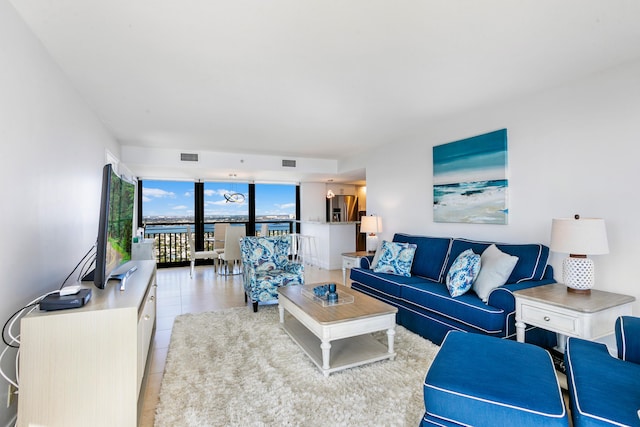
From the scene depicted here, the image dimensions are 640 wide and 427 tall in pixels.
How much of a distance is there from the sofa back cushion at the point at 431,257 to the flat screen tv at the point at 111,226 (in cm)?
314

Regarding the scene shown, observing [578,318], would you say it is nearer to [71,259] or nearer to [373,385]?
[373,385]

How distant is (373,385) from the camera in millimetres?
2186

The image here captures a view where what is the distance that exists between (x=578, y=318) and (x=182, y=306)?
13.5 feet

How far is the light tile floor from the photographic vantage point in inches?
88.5

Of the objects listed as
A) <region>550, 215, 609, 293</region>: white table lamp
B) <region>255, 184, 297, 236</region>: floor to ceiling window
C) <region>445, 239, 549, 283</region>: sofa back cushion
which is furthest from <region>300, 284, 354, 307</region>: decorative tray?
<region>255, 184, 297, 236</region>: floor to ceiling window

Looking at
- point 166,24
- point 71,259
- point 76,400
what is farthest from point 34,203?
point 166,24

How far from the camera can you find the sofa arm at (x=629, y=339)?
161 cm

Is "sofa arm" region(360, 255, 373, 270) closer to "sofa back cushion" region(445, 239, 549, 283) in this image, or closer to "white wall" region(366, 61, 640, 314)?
"white wall" region(366, 61, 640, 314)

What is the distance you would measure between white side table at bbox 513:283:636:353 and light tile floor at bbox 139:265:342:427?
2650 mm

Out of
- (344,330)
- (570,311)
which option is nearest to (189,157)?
(344,330)

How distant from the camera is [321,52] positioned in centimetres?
223

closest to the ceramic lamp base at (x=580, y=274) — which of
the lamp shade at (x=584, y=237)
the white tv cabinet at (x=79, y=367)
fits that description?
the lamp shade at (x=584, y=237)

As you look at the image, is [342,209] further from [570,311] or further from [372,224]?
[570,311]

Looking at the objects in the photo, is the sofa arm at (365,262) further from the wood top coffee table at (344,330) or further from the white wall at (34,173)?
the white wall at (34,173)
